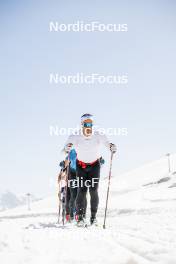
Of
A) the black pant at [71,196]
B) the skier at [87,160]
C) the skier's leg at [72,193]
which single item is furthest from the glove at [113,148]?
the black pant at [71,196]

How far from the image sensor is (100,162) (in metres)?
8.02

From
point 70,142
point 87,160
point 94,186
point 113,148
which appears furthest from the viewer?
point 113,148

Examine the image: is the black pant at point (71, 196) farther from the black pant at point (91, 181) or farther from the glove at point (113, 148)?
the glove at point (113, 148)

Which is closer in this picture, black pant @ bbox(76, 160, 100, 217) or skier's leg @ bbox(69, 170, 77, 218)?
black pant @ bbox(76, 160, 100, 217)

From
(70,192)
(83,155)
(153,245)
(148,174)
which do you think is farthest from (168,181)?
(153,245)

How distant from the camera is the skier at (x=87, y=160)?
7707 mm

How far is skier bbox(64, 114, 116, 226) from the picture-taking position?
7.71 m

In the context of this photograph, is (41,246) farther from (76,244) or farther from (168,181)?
(168,181)

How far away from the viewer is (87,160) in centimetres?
779

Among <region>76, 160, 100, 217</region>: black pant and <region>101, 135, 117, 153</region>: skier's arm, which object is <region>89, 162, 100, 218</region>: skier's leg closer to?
<region>76, 160, 100, 217</region>: black pant

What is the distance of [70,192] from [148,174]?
61.3m

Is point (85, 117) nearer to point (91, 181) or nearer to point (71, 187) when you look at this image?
point (91, 181)

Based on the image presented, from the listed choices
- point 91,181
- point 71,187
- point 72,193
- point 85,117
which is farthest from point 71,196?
point 85,117

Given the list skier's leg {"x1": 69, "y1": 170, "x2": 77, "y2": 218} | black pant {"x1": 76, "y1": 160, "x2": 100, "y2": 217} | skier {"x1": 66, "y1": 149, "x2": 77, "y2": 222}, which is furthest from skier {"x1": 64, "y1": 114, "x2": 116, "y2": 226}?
skier {"x1": 66, "y1": 149, "x2": 77, "y2": 222}
